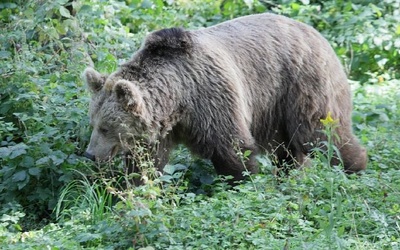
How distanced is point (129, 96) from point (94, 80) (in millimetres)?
420

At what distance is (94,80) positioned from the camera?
6586mm

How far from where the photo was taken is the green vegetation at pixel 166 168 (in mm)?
5074

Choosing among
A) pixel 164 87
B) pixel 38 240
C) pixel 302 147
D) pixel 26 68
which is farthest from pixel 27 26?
pixel 38 240

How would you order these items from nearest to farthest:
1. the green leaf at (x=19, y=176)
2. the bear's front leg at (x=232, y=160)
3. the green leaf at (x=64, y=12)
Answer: the bear's front leg at (x=232, y=160) < the green leaf at (x=19, y=176) < the green leaf at (x=64, y=12)

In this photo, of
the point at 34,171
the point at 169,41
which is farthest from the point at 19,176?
the point at 169,41

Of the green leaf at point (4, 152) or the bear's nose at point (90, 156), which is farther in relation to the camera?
the green leaf at point (4, 152)

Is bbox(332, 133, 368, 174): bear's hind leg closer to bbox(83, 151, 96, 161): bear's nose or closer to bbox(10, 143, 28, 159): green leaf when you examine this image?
bbox(83, 151, 96, 161): bear's nose

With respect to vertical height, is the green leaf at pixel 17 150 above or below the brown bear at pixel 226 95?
below

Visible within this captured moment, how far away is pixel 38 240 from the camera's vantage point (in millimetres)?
5160

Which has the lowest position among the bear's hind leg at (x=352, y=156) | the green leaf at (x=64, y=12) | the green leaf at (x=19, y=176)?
the bear's hind leg at (x=352, y=156)

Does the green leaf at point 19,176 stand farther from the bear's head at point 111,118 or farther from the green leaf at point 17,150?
the bear's head at point 111,118

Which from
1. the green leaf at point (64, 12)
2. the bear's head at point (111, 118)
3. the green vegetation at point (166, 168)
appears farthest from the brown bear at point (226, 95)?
the green leaf at point (64, 12)

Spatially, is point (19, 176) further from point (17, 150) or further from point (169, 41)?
point (169, 41)

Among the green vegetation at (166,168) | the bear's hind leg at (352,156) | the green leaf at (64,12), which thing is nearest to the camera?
the green vegetation at (166,168)
